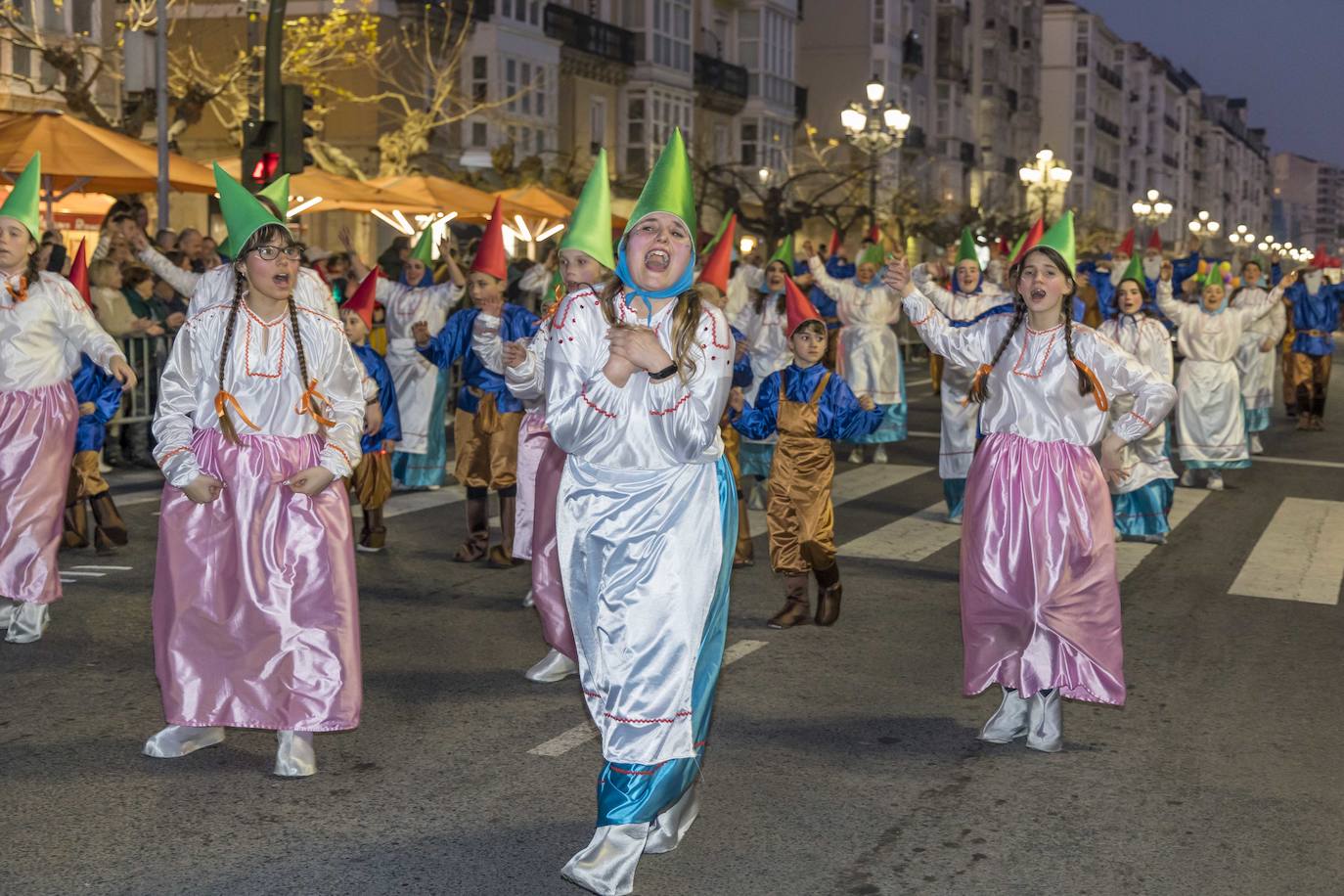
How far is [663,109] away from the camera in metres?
44.9

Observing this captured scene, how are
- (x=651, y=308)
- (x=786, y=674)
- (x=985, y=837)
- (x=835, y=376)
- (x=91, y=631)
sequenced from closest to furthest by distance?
(x=651, y=308) → (x=985, y=837) → (x=786, y=674) → (x=91, y=631) → (x=835, y=376)

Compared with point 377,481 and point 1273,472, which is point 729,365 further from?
point 1273,472

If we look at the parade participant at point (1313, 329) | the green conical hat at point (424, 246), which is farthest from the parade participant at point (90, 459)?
the parade participant at point (1313, 329)

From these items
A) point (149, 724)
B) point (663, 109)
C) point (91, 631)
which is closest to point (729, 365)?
point (149, 724)

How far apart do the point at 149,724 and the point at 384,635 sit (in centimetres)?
177

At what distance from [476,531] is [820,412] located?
251cm

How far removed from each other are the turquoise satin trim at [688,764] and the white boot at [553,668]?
2.35 metres

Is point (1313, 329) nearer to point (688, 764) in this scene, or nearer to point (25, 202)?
point (25, 202)

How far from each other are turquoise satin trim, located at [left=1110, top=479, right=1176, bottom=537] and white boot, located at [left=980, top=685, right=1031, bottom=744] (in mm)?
5159

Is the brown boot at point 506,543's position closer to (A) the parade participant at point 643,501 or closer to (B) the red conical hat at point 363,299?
(B) the red conical hat at point 363,299

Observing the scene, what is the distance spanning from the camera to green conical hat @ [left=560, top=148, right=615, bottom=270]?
5.11 meters

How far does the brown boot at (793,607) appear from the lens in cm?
852

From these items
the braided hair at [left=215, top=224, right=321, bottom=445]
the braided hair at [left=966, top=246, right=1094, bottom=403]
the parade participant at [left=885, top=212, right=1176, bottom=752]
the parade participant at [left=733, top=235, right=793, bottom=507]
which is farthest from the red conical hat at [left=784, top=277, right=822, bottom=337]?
the parade participant at [left=733, top=235, right=793, bottom=507]

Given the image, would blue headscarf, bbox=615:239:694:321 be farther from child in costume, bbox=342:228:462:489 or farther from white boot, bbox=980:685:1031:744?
child in costume, bbox=342:228:462:489
